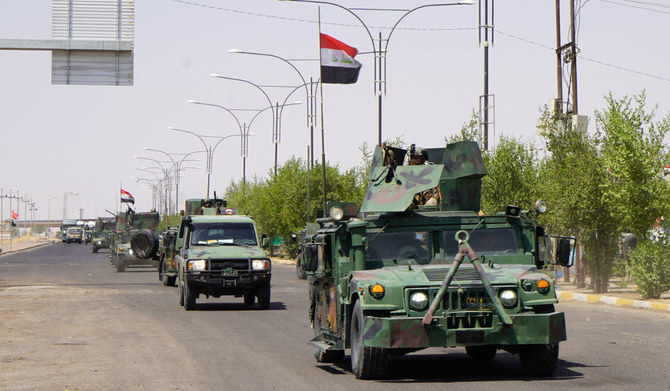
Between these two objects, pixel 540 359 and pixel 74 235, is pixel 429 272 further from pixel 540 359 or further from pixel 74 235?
pixel 74 235

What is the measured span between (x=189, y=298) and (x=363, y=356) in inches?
514

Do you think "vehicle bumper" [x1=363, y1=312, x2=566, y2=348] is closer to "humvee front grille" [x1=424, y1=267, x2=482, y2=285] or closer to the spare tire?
"humvee front grille" [x1=424, y1=267, x2=482, y2=285]

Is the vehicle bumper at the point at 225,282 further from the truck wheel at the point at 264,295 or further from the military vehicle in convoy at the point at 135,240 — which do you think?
the military vehicle in convoy at the point at 135,240

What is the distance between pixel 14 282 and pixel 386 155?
27.7 metres

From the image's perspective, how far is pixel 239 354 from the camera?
14.5 m

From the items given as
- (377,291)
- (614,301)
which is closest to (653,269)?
(614,301)

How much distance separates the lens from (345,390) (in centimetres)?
1073

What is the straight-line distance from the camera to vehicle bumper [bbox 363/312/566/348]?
1073 cm

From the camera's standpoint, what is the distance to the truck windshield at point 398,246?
477 inches

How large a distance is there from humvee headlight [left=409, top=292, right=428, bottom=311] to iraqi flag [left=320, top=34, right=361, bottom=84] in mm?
27564

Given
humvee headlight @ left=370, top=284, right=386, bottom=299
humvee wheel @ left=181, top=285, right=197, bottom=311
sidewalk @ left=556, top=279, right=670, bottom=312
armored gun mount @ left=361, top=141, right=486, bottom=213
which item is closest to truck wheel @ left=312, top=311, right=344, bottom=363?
armored gun mount @ left=361, top=141, right=486, bottom=213

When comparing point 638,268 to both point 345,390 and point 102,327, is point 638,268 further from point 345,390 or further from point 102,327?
point 345,390

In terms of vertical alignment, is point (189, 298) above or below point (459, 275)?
below

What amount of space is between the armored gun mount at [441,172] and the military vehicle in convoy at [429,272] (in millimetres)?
15
